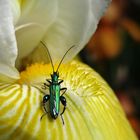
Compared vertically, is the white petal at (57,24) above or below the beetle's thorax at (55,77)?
above

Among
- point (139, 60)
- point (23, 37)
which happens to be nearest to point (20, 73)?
point (23, 37)

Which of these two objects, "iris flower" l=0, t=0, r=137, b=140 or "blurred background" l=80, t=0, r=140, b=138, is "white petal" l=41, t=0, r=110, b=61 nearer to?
"iris flower" l=0, t=0, r=137, b=140

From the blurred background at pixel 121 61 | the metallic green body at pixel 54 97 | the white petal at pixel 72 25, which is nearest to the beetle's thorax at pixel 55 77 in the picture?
the metallic green body at pixel 54 97

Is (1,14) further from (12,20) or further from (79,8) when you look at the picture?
(79,8)

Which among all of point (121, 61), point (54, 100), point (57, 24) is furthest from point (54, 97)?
point (121, 61)

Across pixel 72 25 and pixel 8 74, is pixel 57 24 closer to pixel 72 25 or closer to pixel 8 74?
pixel 72 25

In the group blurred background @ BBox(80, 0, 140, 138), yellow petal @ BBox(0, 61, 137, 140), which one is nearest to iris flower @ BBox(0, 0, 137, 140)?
yellow petal @ BBox(0, 61, 137, 140)

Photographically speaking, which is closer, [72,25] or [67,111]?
[67,111]

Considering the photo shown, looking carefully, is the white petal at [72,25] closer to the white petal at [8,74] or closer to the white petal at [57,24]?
the white petal at [57,24]
